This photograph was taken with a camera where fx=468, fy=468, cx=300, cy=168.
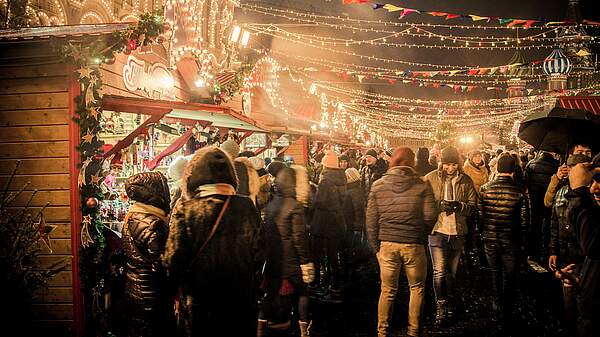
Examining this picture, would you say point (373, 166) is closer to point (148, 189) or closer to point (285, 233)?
point (285, 233)

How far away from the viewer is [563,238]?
201 inches

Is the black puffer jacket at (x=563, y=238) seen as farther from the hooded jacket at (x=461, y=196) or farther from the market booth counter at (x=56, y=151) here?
the market booth counter at (x=56, y=151)

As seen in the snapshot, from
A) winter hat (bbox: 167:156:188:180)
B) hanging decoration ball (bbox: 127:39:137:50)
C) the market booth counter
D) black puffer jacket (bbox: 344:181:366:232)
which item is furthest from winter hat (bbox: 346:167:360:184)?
the market booth counter

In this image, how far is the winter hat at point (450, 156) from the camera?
665 cm

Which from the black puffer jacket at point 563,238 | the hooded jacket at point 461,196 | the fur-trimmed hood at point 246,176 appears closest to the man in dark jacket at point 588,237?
the black puffer jacket at point 563,238

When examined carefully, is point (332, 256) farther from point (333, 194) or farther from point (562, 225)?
point (562, 225)

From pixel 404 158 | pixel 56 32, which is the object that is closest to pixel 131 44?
pixel 56 32

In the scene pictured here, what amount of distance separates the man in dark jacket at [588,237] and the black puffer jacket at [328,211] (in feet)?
12.3

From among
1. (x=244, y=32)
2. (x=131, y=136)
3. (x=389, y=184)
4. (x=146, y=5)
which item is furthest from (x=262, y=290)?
(x=244, y=32)

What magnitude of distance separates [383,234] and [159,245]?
104 inches

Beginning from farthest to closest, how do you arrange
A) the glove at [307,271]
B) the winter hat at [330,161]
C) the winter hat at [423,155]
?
the winter hat at [423,155]
the winter hat at [330,161]
the glove at [307,271]

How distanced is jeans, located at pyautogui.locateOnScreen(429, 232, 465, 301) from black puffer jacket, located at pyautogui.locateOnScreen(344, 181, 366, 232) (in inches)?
104

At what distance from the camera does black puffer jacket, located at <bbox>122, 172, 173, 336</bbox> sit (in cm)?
435

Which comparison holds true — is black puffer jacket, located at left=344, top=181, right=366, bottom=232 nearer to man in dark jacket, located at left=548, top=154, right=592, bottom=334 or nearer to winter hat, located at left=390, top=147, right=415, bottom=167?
winter hat, located at left=390, top=147, right=415, bottom=167
